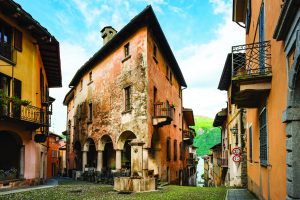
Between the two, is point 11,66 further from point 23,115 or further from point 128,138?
point 128,138

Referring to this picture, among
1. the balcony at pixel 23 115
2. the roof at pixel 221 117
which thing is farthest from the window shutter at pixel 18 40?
the roof at pixel 221 117

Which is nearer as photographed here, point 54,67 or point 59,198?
point 59,198

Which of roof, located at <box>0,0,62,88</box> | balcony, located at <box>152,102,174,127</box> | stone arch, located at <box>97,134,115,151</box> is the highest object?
roof, located at <box>0,0,62,88</box>

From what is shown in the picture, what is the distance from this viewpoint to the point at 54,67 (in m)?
24.7

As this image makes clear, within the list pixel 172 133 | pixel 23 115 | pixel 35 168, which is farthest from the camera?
pixel 172 133

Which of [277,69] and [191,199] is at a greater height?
[277,69]

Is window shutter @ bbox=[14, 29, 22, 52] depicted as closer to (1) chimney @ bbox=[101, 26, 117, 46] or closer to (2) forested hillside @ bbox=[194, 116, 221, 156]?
(1) chimney @ bbox=[101, 26, 117, 46]

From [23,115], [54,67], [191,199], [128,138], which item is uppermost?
[54,67]

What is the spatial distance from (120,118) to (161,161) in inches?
163

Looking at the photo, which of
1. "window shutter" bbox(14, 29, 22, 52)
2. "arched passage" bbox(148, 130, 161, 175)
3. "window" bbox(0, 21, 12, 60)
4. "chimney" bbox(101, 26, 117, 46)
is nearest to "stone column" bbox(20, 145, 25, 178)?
"window" bbox(0, 21, 12, 60)

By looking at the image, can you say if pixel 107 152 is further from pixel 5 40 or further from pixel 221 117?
pixel 5 40

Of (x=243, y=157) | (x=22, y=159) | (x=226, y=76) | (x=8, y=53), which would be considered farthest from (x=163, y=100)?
(x=8, y=53)

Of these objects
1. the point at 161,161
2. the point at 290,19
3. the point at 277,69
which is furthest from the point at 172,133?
the point at 290,19

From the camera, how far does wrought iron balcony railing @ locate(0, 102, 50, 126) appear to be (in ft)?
49.7
